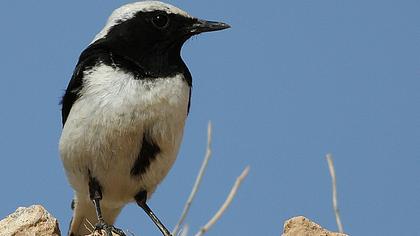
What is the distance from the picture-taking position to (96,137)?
25.0 ft

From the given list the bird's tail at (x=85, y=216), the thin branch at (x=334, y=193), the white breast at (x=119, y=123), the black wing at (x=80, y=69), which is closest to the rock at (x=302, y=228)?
the thin branch at (x=334, y=193)

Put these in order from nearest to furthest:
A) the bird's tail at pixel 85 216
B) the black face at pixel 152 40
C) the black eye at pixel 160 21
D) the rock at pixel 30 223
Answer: the rock at pixel 30 223 → the black face at pixel 152 40 → the black eye at pixel 160 21 → the bird's tail at pixel 85 216

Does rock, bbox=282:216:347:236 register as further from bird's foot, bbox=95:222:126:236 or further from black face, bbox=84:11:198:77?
black face, bbox=84:11:198:77

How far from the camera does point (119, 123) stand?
7.51 metres

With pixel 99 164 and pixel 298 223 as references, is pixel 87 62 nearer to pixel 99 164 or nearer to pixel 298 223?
pixel 99 164

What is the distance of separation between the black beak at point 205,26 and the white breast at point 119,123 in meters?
0.56

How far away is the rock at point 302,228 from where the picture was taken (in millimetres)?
6363

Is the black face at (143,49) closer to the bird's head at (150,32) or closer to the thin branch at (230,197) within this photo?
the bird's head at (150,32)

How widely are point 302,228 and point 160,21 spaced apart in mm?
2477

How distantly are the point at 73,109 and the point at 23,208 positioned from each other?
119 cm

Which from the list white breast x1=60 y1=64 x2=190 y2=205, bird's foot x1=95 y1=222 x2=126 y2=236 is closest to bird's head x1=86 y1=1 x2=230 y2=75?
white breast x1=60 y1=64 x2=190 y2=205

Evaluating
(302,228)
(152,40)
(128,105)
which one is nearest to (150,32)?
(152,40)

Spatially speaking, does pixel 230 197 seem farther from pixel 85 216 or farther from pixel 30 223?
pixel 85 216

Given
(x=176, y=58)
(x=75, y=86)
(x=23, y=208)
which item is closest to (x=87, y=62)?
(x=75, y=86)
